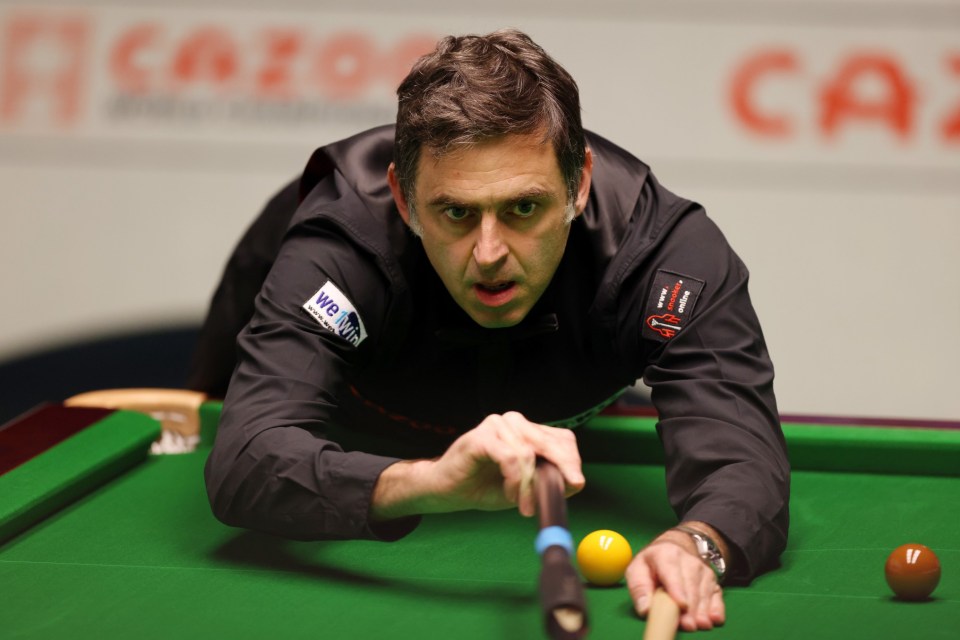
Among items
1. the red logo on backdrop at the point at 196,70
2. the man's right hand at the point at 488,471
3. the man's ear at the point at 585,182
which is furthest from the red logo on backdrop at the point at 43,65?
the man's right hand at the point at 488,471

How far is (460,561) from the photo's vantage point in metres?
1.79

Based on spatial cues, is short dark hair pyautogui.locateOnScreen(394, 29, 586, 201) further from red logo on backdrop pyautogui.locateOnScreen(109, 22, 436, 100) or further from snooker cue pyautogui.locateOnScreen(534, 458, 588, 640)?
red logo on backdrop pyautogui.locateOnScreen(109, 22, 436, 100)

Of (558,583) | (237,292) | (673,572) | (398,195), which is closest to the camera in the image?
(558,583)

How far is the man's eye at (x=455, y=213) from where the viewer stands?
6.45 ft

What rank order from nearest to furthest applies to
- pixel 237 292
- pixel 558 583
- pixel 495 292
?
pixel 558 583
pixel 495 292
pixel 237 292

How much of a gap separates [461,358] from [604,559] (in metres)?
0.77

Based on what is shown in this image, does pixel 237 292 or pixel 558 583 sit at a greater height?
pixel 558 583

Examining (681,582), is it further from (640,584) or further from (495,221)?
(495,221)

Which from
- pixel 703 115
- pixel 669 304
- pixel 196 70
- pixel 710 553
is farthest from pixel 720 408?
pixel 196 70

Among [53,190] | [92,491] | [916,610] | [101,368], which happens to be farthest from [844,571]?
[53,190]

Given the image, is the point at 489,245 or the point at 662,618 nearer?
the point at 662,618

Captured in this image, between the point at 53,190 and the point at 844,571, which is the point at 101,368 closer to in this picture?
the point at 53,190

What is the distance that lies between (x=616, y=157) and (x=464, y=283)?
0.57m

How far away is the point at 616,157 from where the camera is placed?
2.41m
